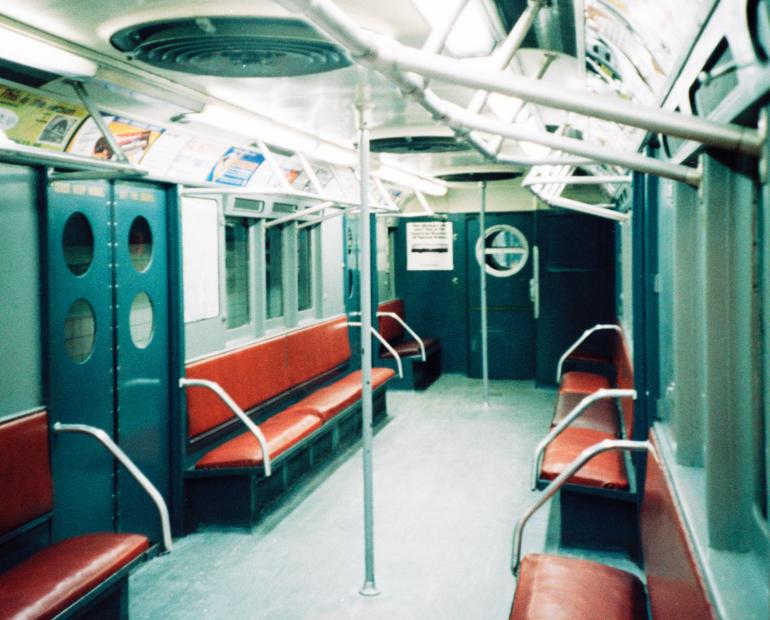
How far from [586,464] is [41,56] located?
3585 millimetres

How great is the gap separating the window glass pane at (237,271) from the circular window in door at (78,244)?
1.88 metres

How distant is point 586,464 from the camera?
4562 millimetres

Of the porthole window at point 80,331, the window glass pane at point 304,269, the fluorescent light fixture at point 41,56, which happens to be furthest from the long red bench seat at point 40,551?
the window glass pane at point 304,269

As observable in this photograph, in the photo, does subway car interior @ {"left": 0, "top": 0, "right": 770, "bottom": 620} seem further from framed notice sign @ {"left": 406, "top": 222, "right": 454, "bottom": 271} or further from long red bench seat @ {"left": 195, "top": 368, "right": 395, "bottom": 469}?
framed notice sign @ {"left": 406, "top": 222, "right": 454, "bottom": 271}

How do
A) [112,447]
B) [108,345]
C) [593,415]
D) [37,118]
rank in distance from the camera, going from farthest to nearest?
1. [593,415]
2. [108,345]
3. [37,118]
4. [112,447]

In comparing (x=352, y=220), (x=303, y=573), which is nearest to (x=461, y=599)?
(x=303, y=573)

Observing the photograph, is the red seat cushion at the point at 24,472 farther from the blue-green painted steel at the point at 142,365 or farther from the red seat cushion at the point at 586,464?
the red seat cushion at the point at 586,464

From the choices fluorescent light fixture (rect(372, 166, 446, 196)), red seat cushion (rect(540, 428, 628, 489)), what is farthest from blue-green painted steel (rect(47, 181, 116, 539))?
fluorescent light fixture (rect(372, 166, 446, 196))

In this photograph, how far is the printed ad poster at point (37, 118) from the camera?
11.9ft

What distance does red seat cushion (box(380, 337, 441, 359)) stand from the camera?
9805mm

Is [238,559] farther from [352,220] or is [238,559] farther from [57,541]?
[352,220]

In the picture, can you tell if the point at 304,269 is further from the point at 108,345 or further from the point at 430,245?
the point at 430,245

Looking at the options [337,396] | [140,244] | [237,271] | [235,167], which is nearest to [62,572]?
[140,244]

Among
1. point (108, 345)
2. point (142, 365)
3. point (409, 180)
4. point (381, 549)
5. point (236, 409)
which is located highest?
point (409, 180)
